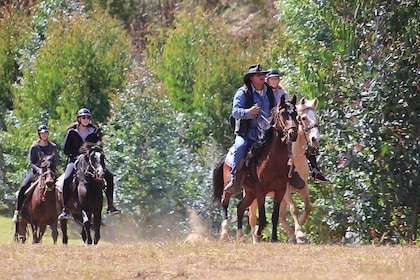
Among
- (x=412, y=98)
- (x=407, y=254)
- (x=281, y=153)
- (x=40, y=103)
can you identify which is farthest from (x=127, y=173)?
(x=407, y=254)

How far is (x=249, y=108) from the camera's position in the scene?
680 inches

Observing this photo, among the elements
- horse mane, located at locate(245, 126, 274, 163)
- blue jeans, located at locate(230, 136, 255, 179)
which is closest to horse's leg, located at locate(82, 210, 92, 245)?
blue jeans, located at locate(230, 136, 255, 179)

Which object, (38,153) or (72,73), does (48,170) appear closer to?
(38,153)

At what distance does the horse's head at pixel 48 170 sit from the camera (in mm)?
22391

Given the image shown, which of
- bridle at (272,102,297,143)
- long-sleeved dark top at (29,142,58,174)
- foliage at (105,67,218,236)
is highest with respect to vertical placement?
bridle at (272,102,297,143)

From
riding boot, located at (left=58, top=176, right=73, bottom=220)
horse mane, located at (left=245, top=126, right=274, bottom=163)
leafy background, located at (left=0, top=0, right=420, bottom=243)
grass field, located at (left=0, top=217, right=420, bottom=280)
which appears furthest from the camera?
leafy background, located at (left=0, top=0, right=420, bottom=243)

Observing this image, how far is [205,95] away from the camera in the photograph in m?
36.9

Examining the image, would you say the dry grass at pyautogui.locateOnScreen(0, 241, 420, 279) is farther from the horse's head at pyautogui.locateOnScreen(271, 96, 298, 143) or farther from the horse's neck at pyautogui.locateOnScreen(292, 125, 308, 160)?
the horse's neck at pyautogui.locateOnScreen(292, 125, 308, 160)

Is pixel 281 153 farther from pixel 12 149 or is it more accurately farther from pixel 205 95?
pixel 12 149

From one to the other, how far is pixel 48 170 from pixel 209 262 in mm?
9337

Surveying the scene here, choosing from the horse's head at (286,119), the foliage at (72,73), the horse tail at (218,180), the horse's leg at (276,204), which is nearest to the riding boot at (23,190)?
the horse tail at (218,180)

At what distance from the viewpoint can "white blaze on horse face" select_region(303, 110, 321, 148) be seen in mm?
17906

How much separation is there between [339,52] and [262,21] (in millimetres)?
36042

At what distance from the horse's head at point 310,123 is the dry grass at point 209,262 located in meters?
2.59
